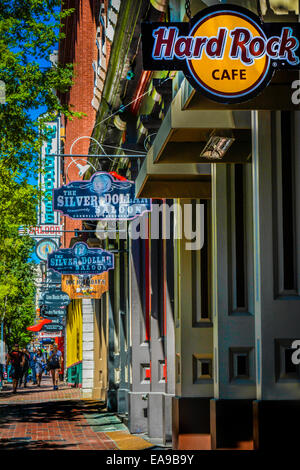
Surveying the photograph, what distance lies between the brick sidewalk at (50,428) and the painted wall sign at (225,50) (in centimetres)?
688

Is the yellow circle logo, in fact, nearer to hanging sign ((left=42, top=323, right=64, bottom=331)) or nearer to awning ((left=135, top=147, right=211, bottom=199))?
awning ((left=135, top=147, right=211, bottom=199))

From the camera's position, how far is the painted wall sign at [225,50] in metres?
6.54

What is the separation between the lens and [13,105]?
1639 centimetres

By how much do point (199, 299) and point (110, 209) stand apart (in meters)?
3.79

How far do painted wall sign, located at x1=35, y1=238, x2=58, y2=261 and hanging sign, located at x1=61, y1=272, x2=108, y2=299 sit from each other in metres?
34.3

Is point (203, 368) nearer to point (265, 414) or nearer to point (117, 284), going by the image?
point (265, 414)

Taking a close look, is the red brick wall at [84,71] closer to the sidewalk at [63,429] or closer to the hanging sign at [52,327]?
the hanging sign at [52,327]

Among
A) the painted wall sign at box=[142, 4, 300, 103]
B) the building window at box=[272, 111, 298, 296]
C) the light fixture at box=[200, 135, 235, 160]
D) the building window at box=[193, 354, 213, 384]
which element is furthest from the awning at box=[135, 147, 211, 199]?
the painted wall sign at box=[142, 4, 300, 103]

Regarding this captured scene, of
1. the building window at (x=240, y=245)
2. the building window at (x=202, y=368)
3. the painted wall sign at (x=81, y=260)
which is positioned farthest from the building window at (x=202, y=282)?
the painted wall sign at (x=81, y=260)

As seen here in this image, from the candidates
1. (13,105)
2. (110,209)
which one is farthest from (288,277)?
(13,105)

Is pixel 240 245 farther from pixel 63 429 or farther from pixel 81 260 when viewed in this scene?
pixel 81 260

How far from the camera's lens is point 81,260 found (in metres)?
18.8
